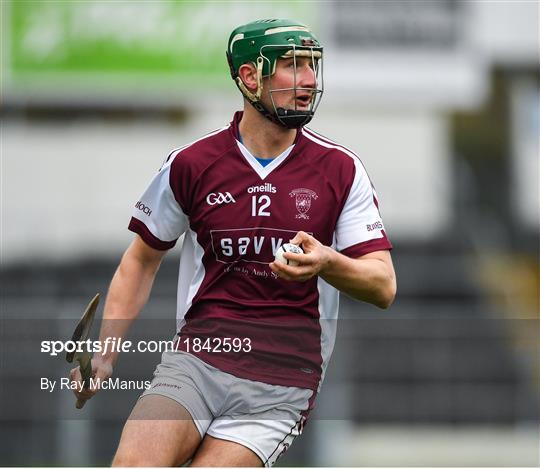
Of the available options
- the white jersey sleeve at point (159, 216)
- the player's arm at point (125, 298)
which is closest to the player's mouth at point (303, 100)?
the white jersey sleeve at point (159, 216)

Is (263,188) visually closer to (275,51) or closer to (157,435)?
(275,51)

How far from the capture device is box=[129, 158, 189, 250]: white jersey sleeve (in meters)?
5.08

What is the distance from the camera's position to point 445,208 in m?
17.4

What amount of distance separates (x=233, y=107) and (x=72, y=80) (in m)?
2.05

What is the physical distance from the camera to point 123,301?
16.8 ft

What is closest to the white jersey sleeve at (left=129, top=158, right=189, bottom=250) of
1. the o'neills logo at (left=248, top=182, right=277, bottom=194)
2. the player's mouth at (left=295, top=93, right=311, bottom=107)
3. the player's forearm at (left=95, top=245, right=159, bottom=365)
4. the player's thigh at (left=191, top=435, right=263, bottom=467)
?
the player's forearm at (left=95, top=245, right=159, bottom=365)

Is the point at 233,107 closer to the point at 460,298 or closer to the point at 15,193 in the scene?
the point at 15,193

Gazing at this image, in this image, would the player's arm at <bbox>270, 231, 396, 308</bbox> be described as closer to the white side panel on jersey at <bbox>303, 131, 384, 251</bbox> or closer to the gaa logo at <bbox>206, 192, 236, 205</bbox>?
the white side panel on jersey at <bbox>303, 131, 384, 251</bbox>

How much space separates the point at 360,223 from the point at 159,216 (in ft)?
2.52

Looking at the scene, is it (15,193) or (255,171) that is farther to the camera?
(15,193)

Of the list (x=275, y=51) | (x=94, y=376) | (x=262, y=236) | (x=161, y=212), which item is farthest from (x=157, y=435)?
(x=275, y=51)

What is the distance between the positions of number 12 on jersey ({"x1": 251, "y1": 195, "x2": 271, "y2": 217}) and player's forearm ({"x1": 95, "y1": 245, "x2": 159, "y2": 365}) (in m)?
0.55

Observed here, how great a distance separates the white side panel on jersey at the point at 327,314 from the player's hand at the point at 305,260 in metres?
0.51

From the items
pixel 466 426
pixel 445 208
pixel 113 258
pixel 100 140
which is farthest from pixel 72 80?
pixel 466 426
